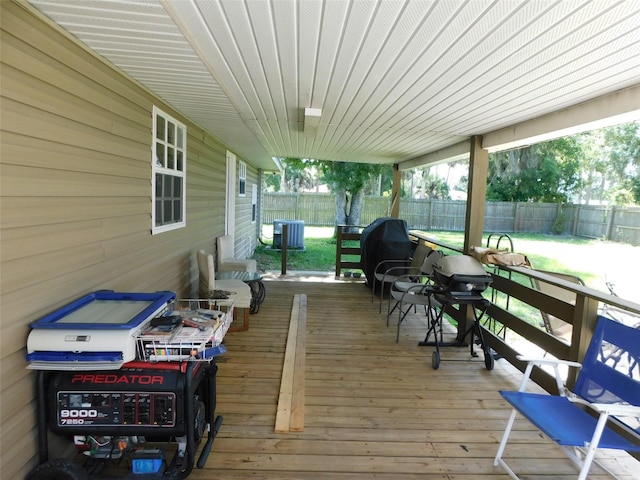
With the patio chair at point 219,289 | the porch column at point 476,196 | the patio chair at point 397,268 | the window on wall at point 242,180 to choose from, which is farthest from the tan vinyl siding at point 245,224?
the porch column at point 476,196

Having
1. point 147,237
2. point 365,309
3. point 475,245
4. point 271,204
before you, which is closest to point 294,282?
point 365,309

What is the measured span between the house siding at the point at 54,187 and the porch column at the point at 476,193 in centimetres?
344

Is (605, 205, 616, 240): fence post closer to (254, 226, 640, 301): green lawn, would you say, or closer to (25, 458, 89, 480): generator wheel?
(254, 226, 640, 301): green lawn

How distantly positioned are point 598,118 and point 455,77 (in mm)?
1160

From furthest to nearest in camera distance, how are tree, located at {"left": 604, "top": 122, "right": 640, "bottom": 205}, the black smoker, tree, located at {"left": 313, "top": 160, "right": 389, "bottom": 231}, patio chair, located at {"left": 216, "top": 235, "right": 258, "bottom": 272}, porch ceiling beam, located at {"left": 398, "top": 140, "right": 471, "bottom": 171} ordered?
tree, located at {"left": 604, "top": 122, "right": 640, "bottom": 205} < tree, located at {"left": 313, "top": 160, "right": 389, "bottom": 231} < the black smoker < patio chair, located at {"left": 216, "top": 235, "right": 258, "bottom": 272} < porch ceiling beam, located at {"left": 398, "top": 140, "right": 471, "bottom": 171}

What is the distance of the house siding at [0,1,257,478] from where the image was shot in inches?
62.6

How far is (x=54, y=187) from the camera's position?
73.3 inches

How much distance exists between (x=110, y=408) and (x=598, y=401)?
8.36ft

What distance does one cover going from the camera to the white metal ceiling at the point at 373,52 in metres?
1.68

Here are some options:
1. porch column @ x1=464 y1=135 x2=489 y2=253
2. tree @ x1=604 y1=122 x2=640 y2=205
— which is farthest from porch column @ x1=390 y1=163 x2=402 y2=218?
tree @ x1=604 y1=122 x2=640 y2=205

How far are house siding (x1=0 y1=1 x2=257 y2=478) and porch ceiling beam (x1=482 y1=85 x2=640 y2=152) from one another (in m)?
3.40

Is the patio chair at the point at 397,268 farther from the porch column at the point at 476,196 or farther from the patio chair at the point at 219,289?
the patio chair at the point at 219,289

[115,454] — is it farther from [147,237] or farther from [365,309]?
[365,309]

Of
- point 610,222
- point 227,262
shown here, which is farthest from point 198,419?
point 610,222
